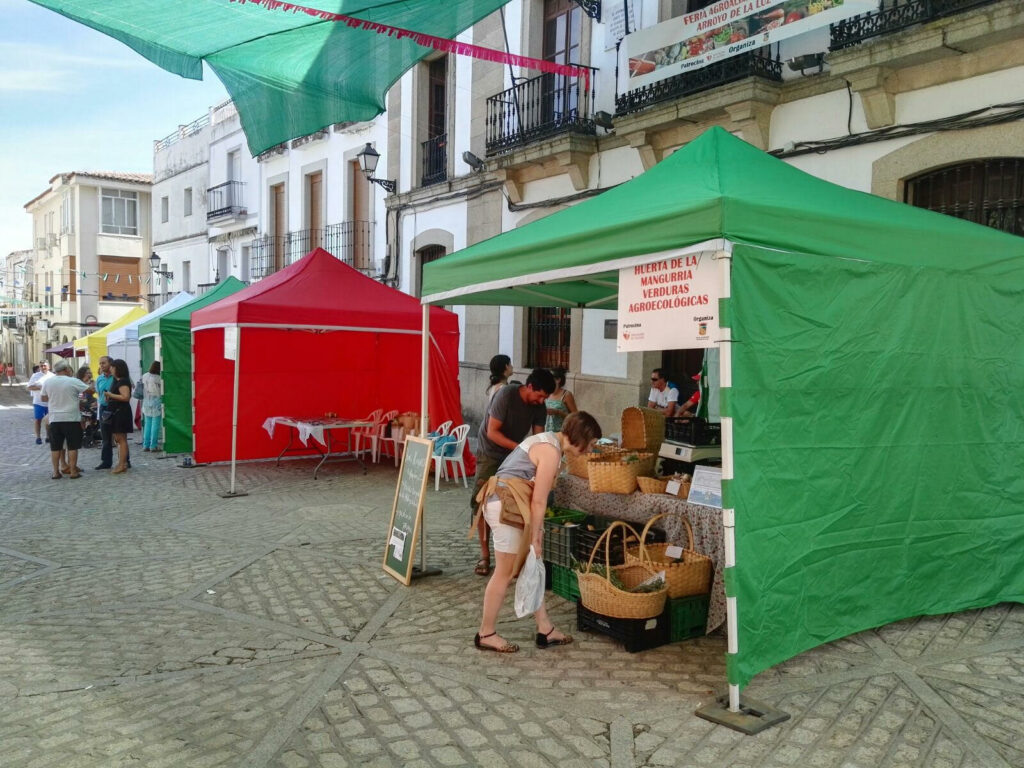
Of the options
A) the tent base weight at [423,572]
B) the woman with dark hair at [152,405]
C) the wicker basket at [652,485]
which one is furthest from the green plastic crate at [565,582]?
the woman with dark hair at [152,405]

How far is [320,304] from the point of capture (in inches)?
388

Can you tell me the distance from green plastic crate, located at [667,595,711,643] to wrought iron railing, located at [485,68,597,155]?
8.40m

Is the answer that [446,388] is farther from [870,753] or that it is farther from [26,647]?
[870,753]

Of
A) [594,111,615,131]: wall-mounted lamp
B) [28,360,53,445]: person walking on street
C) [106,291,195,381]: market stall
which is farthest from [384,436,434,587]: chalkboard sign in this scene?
[106,291,195,381]: market stall

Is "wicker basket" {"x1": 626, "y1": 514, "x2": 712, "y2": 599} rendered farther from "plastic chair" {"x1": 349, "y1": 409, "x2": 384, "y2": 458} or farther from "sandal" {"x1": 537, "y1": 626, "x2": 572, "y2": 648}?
"plastic chair" {"x1": 349, "y1": 409, "x2": 384, "y2": 458}

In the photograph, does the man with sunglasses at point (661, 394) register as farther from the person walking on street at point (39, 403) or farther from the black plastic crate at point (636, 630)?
the person walking on street at point (39, 403)

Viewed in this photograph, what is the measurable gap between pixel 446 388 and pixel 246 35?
540 centimetres

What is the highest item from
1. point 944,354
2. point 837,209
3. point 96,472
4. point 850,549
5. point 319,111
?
point 319,111

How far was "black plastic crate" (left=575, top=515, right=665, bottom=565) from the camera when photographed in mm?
5073

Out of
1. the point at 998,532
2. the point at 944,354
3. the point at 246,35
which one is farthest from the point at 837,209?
the point at 246,35

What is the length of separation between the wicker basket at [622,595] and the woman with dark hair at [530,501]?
0.28m

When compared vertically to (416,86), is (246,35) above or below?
below

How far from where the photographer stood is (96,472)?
11.2 m

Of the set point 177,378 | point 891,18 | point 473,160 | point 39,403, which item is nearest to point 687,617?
point 891,18
